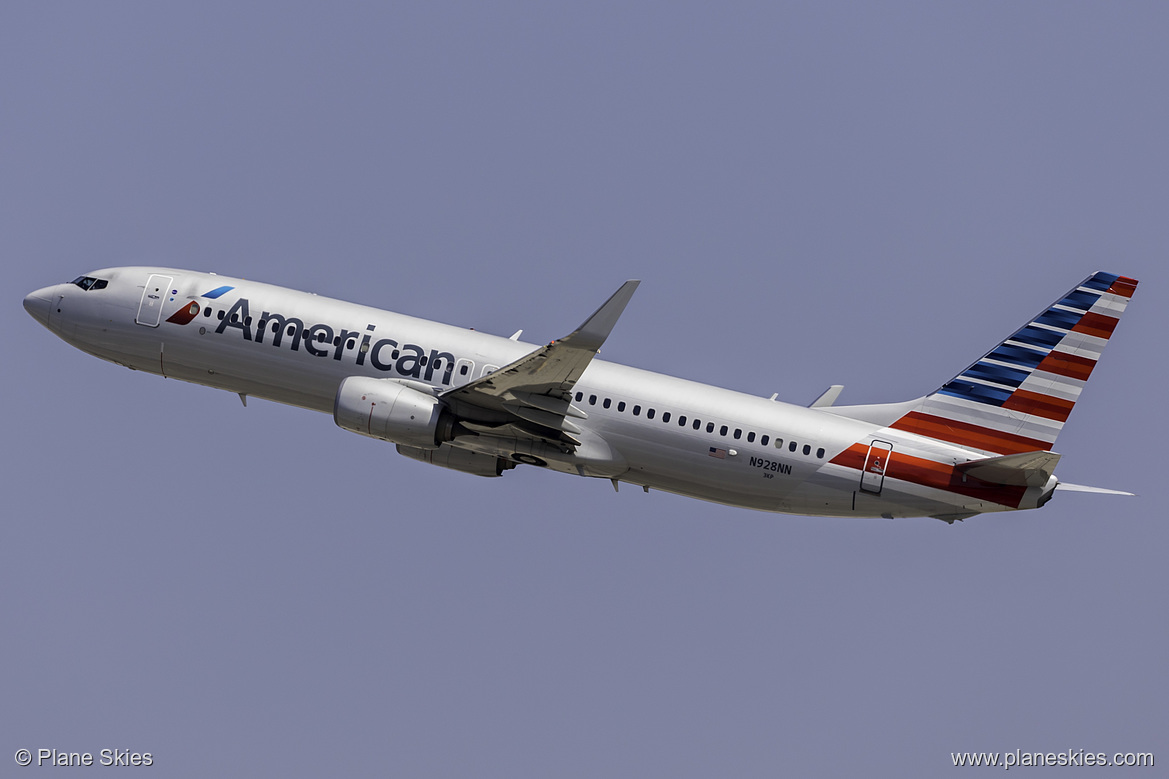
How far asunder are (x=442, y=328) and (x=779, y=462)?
40.2 ft

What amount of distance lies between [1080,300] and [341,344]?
2490cm

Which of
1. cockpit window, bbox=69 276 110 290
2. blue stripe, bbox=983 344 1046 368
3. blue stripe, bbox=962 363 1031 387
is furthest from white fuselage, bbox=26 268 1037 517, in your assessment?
blue stripe, bbox=983 344 1046 368

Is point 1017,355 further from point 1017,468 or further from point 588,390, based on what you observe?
point 588,390

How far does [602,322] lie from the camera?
40.4m

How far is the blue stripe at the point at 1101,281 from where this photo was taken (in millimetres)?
47750

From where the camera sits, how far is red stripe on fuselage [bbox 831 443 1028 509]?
45062 mm

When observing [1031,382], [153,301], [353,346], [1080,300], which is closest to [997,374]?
[1031,382]

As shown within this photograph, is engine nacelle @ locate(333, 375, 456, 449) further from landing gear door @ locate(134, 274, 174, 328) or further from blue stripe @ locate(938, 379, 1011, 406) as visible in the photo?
blue stripe @ locate(938, 379, 1011, 406)

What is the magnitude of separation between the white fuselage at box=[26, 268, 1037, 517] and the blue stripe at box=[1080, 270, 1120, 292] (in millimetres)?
7210

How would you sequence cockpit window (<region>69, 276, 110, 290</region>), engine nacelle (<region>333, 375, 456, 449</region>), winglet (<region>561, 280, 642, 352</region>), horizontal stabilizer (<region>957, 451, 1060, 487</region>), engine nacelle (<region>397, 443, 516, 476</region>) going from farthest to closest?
cockpit window (<region>69, 276, 110, 290</region>)
engine nacelle (<region>397, 443, 516, 476</region>)
engine nacelle (<region>333, 375, 456, 449</region>)
horizontal stabilizer (<region>957, 451, 1060, 487</region>)
winglet (<region>561, 280, 642, 352</region>)

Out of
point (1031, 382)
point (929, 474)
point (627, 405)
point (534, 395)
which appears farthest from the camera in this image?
point (1031, 382)

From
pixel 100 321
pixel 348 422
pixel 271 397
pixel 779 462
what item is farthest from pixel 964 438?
pixel 100 321

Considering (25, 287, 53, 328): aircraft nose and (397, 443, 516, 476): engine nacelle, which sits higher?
(25, 287, 53, 328): aircraft nose

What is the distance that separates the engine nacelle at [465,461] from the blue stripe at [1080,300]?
19.6m
